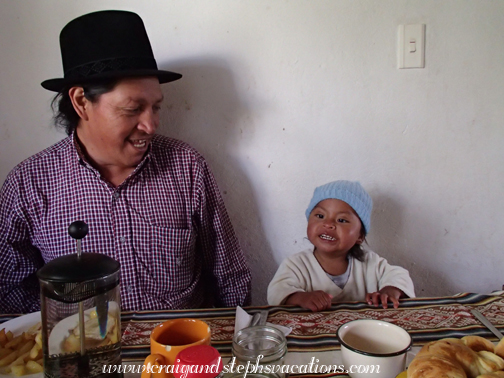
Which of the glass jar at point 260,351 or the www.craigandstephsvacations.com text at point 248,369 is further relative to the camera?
the glass jar at point 260,351

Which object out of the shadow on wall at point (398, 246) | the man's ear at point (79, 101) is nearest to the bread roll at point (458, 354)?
the shadow on wall at point (398, 246)

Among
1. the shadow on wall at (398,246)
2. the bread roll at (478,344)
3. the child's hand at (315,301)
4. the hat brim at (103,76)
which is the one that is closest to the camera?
the bread roll at (478,344)

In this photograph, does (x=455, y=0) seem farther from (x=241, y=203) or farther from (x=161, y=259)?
(x=161, y=259)

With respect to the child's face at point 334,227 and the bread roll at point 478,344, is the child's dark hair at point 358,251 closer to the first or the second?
the child's face at point 334,227

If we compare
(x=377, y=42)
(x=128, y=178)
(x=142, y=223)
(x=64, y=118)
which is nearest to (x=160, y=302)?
(x=142, y=223)

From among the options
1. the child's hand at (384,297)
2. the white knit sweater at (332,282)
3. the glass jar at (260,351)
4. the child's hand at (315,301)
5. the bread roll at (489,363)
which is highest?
the bread roll at (489,363)

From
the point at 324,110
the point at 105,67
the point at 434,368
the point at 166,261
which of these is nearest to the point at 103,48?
the point at 105,67

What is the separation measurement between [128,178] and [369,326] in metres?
0.86

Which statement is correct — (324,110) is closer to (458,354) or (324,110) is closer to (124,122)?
(124,122)

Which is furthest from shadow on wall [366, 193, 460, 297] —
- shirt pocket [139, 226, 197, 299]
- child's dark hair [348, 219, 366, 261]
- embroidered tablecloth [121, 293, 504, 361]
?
shirt pocket [139, 226, 197, 299]

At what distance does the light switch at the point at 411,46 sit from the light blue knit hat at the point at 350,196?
0.50 meters

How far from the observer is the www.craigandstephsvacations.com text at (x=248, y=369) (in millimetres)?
549

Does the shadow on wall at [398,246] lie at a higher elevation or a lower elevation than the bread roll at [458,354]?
lower

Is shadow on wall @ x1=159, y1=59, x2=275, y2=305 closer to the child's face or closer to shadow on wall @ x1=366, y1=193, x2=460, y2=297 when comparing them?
the child's face
